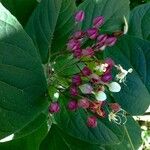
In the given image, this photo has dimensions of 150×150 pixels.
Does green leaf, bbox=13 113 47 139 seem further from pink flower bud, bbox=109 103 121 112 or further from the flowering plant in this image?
pink flower bud, bbox=109 103 121 112

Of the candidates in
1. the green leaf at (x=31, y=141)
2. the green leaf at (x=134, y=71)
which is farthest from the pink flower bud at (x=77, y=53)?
the green leaf at (x=31, y=141)

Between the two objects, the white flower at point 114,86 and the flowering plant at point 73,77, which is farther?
the white flower at point 114,86

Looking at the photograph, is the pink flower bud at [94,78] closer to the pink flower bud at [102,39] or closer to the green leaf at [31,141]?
the pink flower bud at [102,39]

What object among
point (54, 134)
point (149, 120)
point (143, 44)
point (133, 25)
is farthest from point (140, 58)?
point (149, 120)

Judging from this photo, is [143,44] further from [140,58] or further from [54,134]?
[54,134]

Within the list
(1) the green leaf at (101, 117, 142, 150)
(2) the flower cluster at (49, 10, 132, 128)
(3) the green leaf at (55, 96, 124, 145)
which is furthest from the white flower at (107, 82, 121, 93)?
(1) the green leaf at (101, 117, 142, 150)
